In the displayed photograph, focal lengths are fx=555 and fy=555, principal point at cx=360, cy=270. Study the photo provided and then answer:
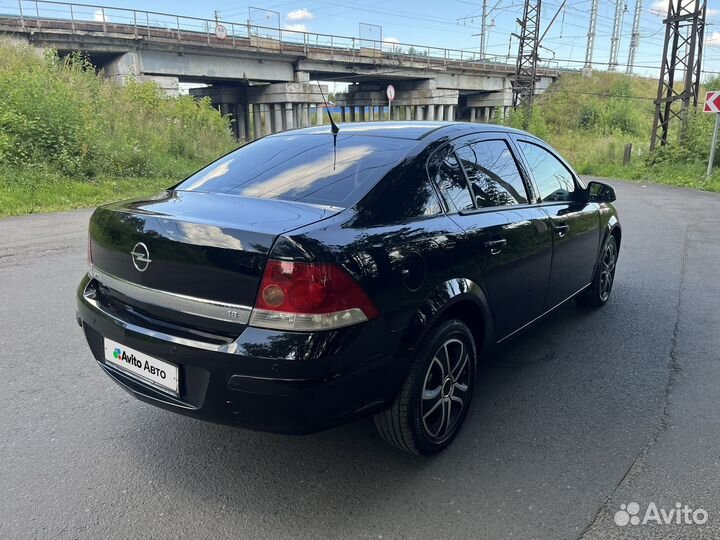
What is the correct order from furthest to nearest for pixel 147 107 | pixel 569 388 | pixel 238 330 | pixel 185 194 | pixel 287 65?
pixel 287 65 < pixel 147 107 < pixel 569 388 < pixel 185 194 < pixel 238 330

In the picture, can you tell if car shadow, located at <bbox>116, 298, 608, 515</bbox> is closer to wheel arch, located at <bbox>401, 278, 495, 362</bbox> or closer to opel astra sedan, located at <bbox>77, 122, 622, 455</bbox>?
opel astra sedan, located at <bbox>77, 122, 622, 455</bbox>

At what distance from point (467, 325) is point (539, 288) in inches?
35.9

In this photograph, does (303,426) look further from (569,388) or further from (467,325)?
(569,388)

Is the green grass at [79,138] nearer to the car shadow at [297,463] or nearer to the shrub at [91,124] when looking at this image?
the shrub at [91,124]

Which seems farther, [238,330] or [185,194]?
[185,194]

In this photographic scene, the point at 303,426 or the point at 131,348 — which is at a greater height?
the point at 131,348

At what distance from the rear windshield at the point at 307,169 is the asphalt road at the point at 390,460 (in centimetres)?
134

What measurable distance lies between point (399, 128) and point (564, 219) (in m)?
1.46

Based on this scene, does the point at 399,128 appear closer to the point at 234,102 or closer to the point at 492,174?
the point at 492,174

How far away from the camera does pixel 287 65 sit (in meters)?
33.5

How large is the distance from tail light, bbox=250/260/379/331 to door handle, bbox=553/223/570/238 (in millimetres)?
2206

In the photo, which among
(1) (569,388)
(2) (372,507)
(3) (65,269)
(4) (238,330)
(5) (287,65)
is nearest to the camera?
(4) (238,330)

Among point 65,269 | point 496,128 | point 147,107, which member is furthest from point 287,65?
point 496,128

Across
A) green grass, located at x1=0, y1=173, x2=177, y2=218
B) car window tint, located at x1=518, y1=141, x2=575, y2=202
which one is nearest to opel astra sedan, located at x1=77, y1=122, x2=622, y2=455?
car window tint, located at x1=518, y1=141, x2=575, y2=202
